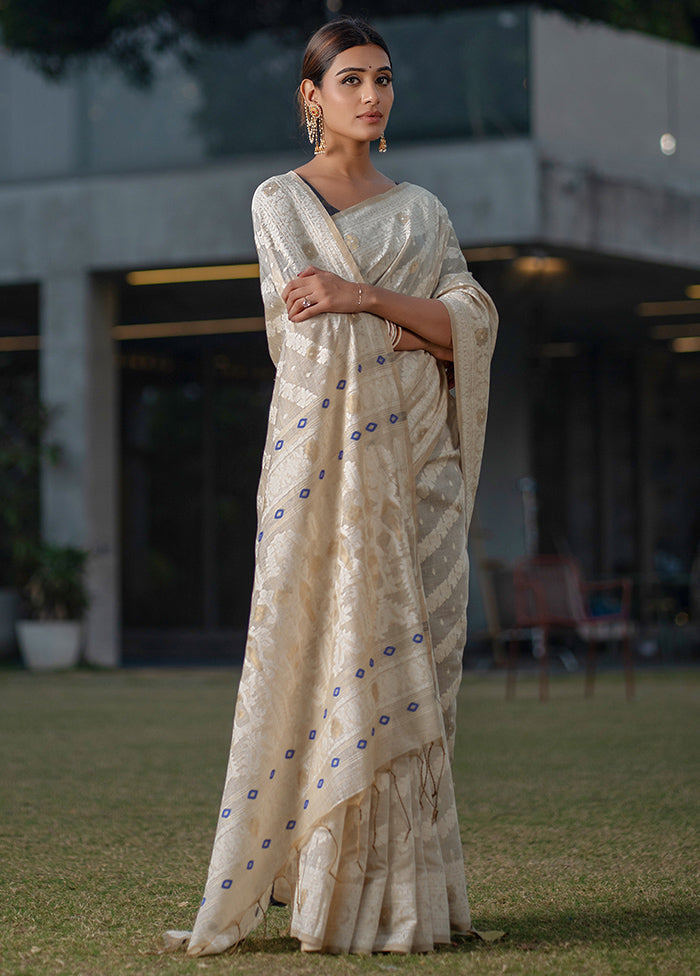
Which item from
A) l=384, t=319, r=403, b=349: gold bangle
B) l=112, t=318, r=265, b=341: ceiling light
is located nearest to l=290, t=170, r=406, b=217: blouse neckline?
l=384, t=319, r=403, b=349: gold bangle

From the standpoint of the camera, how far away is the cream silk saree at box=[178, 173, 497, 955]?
8.09ft

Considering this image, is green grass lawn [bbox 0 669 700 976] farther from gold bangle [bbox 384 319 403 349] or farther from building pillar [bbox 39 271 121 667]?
building pillar [bbox 39 271 121 667]

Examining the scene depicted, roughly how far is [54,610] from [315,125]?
8304 millimetres

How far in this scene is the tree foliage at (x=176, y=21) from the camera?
1117 cm

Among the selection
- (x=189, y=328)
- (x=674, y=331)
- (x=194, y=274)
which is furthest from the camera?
(x=674, y=331)

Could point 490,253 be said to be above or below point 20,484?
above

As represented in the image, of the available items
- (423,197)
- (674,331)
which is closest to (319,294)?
(423,197)

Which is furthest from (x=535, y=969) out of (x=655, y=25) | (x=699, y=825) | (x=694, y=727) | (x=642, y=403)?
(x=655, y=25)

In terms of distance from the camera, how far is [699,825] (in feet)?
12.8

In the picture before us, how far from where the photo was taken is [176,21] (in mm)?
12461

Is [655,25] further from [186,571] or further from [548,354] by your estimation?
[186,571]

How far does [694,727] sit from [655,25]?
12.4 m

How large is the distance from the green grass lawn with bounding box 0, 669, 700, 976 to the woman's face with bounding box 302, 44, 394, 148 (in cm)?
155

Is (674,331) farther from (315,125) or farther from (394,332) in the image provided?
(394,332)
